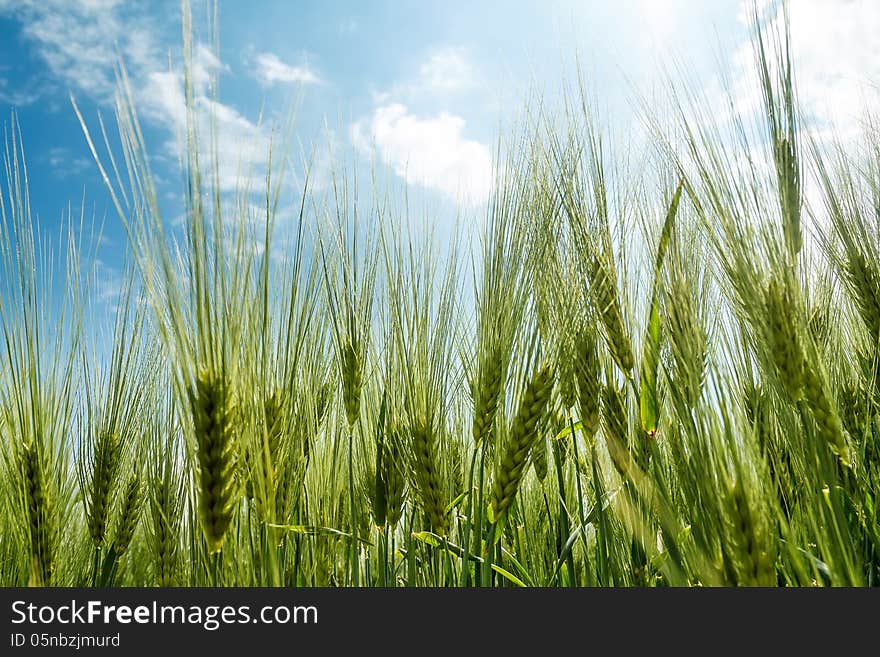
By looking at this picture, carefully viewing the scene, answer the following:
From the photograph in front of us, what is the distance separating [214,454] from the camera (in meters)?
0.88

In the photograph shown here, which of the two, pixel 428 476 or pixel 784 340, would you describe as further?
pixel 428 476

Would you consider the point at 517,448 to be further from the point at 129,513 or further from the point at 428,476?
the point at 129,513

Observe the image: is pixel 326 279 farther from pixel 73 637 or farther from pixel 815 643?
pixel 815 643

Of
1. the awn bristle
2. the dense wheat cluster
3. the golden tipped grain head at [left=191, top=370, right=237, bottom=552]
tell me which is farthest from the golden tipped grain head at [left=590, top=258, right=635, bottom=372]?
the awn bristle

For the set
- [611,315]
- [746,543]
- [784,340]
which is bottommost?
[746,543]

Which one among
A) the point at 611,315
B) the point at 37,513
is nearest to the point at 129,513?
the point at 37,513

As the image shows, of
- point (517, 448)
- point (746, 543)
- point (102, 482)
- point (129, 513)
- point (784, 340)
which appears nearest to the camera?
point (746, 543)

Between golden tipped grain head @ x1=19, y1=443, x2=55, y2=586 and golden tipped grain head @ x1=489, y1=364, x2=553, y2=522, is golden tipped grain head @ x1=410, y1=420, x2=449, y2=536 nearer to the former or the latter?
golden tipped grain head @ x1=489, y1=364, x2=553, y2=522

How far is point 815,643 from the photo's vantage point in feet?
2.71

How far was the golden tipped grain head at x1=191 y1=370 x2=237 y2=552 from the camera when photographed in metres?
0.87

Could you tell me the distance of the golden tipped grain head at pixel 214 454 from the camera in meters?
0.87

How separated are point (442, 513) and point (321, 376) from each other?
0.50 meters

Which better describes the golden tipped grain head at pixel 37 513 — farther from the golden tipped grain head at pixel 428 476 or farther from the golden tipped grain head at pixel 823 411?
the golden tipped grain head at pixel 823 411

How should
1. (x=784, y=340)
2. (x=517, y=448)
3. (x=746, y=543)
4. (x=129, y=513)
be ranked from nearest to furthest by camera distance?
1. (x=746, y=543)
2. (x=784, y=340)
3. (x=517, y=448)
4. (x=129, y=513)
